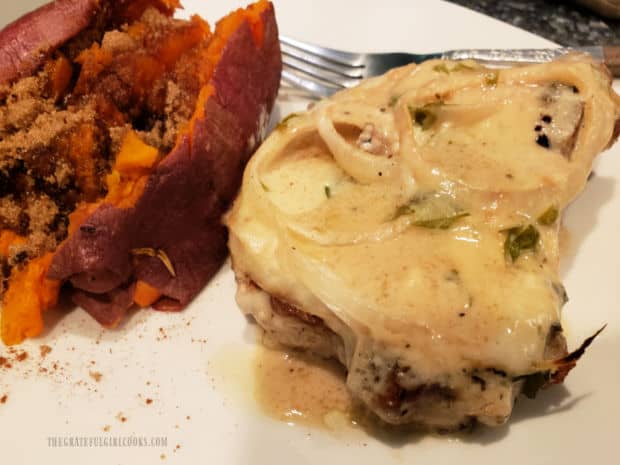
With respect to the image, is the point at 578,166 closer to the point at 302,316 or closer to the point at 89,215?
the point at 302,316

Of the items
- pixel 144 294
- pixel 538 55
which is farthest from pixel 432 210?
pixel 538 55

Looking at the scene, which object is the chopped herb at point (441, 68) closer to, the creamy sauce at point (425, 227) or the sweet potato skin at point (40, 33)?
the creamy sauce at point (425, 227)

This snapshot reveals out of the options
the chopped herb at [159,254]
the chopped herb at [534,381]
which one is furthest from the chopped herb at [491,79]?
the chopped herb at [159,254]

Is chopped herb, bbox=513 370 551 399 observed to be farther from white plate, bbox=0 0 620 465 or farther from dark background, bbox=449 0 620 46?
dark background, bbox=449 0 620 46

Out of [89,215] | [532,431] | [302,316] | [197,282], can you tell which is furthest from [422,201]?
[89,215]

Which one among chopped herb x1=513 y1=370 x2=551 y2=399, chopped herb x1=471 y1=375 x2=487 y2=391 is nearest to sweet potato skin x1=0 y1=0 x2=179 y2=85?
chopped herb x1=471 y1=375 x2=487 y2=391

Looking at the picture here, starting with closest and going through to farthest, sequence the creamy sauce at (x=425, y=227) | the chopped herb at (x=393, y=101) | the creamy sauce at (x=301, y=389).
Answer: the creamy sauce at (x=425, y=227), the creamy sauce at (x=301, y=389), the chopped herb at (x=393, y=101)

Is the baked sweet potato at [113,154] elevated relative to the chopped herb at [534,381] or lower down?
elevated
